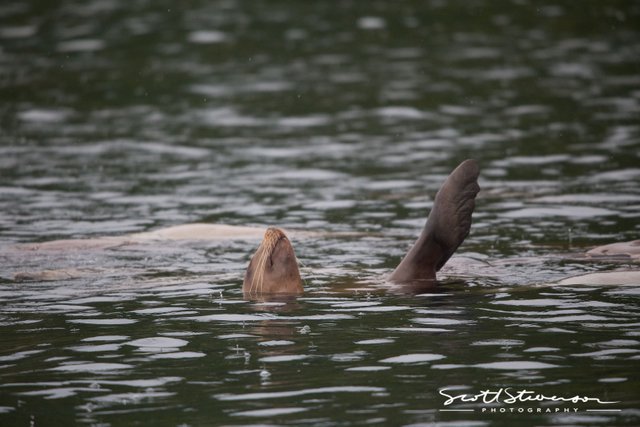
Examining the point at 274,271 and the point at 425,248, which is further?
the point at 274,271

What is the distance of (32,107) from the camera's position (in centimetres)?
2500

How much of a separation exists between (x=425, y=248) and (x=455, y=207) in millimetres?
521

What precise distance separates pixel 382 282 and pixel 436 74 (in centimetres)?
1557

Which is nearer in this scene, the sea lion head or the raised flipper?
the raised flipper

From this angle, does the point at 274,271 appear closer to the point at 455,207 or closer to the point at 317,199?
the point at 455,207

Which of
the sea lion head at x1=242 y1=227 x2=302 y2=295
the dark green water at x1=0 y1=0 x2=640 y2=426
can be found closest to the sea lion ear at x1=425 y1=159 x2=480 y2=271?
the dark green water at x1=0 y1=0 x2=640 y2=426

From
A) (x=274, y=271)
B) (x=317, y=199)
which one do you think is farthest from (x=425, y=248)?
(x=317, y=199)

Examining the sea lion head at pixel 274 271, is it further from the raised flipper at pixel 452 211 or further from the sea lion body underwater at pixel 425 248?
the raised flipper at pixel 452 211

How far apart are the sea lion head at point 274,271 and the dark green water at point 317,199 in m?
0.29

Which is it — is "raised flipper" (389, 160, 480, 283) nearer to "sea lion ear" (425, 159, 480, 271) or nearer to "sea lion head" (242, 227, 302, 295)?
"sea lion ear" (425, 159, 480, 271)

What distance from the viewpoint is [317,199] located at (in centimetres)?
1716

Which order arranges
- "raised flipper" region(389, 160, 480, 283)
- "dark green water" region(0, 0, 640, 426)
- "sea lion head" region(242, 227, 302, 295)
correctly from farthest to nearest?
1. "sea lion head" region(242, 227, 302, 295)
2. "raised flipper" region(389, 160, 480, 283)
3. "dark green water" region(0, 0, 640, 426)

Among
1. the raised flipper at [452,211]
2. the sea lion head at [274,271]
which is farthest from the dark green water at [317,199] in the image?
the raised flipper at [452,211]

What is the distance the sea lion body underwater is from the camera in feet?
35.0
